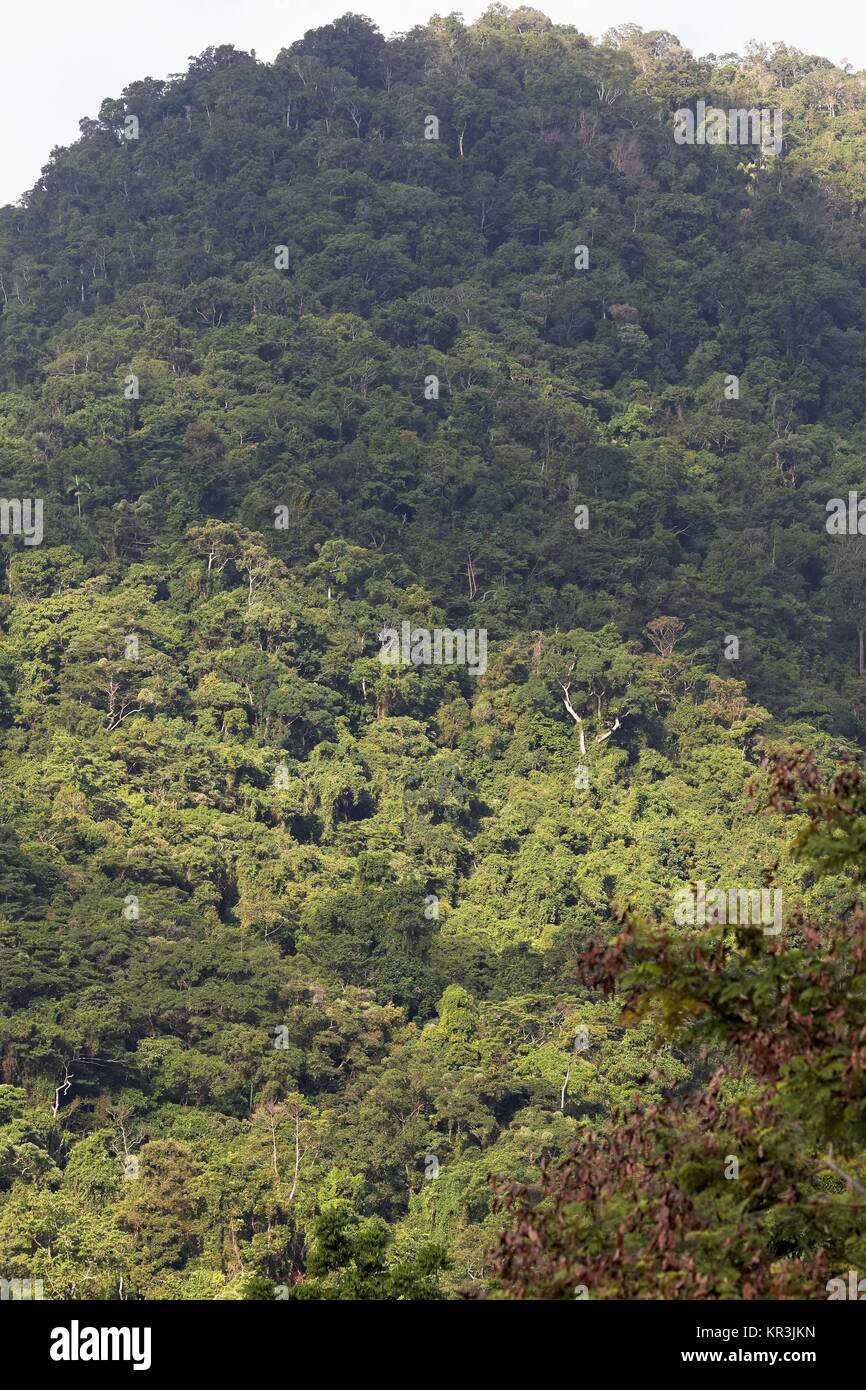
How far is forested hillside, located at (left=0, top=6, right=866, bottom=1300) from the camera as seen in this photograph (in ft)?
32.3

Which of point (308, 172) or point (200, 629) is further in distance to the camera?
point (308, 172)

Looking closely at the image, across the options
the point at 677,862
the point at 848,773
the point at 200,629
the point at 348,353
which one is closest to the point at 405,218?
the point at 348,353

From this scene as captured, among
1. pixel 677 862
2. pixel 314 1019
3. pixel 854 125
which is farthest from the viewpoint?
pixel 854 125

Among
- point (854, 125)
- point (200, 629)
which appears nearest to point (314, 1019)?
point (200, 629)

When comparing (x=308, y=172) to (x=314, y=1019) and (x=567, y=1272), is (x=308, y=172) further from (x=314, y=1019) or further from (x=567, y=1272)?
(x=567, y=1272)

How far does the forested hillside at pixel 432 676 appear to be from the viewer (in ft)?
32.3

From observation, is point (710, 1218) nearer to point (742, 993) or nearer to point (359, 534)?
point (742, 993)

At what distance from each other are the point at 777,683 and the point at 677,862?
8470mm

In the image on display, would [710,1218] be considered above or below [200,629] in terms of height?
below

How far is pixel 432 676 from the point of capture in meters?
50.2
